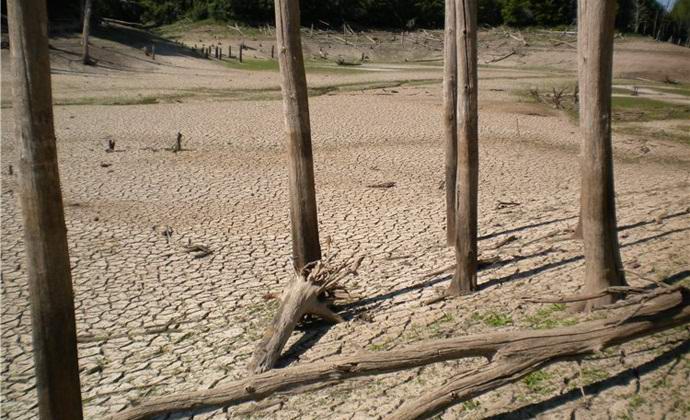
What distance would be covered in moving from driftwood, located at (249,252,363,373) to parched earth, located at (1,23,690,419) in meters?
0.20

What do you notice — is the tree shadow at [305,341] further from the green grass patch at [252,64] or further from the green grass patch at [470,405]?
the green grass patch at [252,64]

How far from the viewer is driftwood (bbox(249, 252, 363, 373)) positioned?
529cm

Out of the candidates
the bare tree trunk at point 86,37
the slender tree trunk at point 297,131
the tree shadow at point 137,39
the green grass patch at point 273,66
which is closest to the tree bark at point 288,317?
the slender tree trunk at point 297,131

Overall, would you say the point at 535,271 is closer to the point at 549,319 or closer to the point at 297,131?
the point at 549,319

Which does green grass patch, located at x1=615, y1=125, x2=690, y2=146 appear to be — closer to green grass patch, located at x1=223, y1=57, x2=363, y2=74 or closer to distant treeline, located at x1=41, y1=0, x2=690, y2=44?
green grass patch, located at x1=223, y1=57, x2=363, y2=74

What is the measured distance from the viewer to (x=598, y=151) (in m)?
4.80

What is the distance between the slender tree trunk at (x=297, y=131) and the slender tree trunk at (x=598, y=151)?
2496 mm

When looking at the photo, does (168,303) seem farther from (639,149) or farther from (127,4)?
(127,4)

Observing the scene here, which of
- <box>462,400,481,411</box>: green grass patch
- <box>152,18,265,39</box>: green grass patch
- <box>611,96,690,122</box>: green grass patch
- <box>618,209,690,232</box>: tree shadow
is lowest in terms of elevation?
<box>462,400,481,411</box>: green grass patch

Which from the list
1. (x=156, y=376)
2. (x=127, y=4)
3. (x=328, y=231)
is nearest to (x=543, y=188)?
(x=328, y=231)

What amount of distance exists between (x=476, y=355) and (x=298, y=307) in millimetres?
1996

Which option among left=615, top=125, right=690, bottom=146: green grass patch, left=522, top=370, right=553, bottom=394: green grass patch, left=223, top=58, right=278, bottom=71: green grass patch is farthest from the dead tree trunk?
left=223, top=58, right=278, bottom=71: green grass patch

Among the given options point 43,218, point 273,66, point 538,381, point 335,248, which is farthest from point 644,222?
point 273,66

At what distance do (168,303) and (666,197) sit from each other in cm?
722
